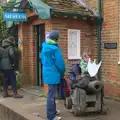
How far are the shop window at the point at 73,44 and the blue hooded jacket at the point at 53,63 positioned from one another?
265cm

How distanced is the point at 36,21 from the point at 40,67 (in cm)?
156

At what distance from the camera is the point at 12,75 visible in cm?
850

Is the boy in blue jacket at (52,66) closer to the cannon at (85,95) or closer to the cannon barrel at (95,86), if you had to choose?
the cannon at (85,95)

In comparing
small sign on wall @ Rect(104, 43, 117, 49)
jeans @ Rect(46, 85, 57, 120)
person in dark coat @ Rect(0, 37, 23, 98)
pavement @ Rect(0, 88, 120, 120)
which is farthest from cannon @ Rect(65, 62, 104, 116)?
person in dark coat @ Rect(0, 37, 23, 98)

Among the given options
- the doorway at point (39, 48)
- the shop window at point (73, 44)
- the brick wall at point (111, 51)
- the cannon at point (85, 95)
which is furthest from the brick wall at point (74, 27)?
the cannon at point (85, 95)

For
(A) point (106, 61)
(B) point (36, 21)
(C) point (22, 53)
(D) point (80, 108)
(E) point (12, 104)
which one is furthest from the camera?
(C) point (22, 53)

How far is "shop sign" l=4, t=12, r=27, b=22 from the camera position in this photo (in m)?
8.73

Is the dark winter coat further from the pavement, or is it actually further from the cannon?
the cannon

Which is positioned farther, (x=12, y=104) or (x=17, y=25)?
(x=17, y=25)

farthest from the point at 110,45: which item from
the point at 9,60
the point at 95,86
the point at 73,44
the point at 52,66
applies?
the point at 9,60

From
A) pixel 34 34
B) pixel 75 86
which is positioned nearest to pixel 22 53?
pixel 34 34

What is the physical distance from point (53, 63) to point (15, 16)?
3681mm

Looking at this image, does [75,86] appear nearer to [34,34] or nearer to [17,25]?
[34,34]

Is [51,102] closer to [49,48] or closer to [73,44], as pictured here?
[49,48]
